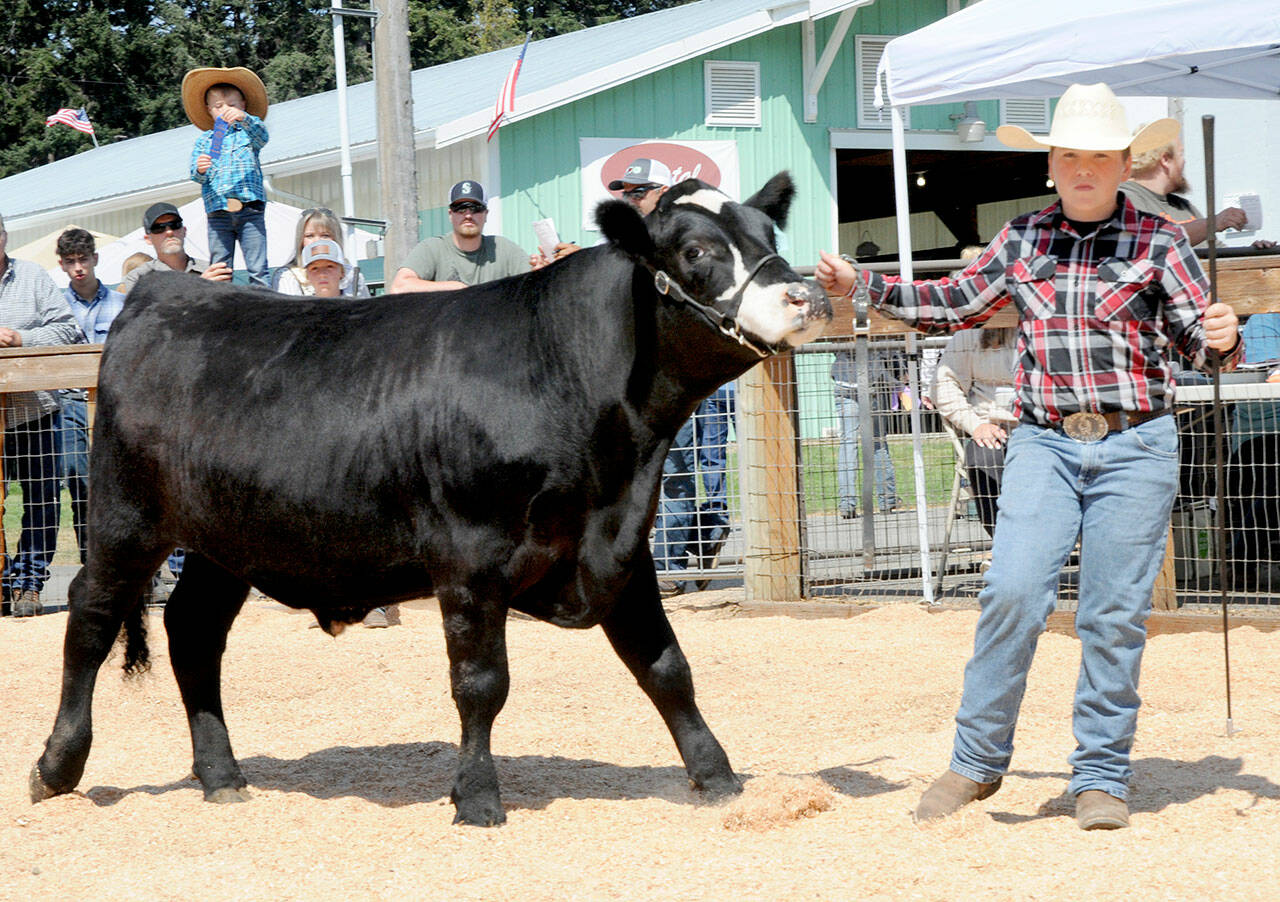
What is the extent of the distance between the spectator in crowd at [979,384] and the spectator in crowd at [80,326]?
461 centimetres

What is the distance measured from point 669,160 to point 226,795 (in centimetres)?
1472

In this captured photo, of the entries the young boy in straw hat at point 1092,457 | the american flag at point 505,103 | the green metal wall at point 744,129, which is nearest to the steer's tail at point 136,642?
the young boy in straw hat at point 1092,457

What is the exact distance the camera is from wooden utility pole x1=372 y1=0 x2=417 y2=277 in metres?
10.0

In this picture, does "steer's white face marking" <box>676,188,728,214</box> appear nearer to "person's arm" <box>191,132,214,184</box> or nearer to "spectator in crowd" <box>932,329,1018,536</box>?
"spectator in crowd" <box>932,329,1018,536</box>

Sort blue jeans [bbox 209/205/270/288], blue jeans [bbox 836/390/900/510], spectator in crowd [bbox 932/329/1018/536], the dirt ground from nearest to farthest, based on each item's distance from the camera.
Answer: the dirt ground < spectator in crowd [bbox 932/329/1018/536] < blue jeans [bbox 836/390/900/510] < blue jeans [bbox 209/205/270/288]

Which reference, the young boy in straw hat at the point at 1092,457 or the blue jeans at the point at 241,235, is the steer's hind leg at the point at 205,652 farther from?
the blue jeans at the point at 241,235

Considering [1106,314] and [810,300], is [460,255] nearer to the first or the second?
[810,300]

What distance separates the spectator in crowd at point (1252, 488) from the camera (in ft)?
23.5

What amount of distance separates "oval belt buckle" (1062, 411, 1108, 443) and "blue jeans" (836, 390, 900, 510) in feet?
12.7

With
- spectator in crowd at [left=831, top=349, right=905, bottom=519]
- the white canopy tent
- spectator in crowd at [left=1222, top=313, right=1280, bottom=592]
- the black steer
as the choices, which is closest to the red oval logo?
spectator in crowd at [left=831, top=349, right=905, bottom=519]

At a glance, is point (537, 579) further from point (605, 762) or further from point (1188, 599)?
point (1188, 599)

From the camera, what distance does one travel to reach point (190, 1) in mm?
45688

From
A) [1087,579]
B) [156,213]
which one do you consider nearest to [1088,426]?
[1087,579]

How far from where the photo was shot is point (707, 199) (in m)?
4.17
